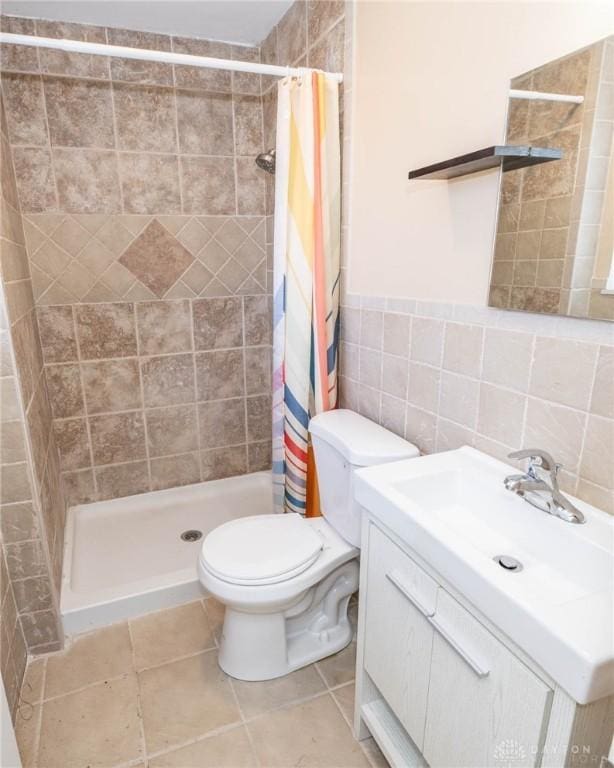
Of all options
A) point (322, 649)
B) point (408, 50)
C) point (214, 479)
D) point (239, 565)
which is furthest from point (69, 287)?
point (322, 649)

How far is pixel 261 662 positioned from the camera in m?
1.54

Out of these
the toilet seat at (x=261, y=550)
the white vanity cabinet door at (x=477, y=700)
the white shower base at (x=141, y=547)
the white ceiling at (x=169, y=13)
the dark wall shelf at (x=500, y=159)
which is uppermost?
the white ceiling at (x=169, y=13)

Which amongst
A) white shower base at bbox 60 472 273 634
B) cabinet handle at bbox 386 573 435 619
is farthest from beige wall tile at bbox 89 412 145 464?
cabinet handle at bbox 386 573 435 619

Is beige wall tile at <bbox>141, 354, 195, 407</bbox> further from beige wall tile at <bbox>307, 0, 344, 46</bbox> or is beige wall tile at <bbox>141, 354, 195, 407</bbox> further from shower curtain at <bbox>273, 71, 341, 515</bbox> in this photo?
beige wall tile at <bbox>307, 0, 344, 46</bbox>

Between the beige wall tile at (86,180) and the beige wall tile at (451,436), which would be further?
the beige wall tile at (86,180)

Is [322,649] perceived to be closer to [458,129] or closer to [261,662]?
[261,662]

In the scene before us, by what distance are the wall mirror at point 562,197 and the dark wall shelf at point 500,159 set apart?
0.05 ft

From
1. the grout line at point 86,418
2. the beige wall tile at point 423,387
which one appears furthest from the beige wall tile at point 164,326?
the beige wall tile at point 423,387

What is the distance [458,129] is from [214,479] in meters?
2.12

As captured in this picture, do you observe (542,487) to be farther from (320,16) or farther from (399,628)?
(320,16)

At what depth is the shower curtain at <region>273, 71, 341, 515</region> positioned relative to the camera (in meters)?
1.63

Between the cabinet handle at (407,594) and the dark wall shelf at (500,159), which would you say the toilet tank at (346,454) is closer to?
the cabinet handle at (407,594)

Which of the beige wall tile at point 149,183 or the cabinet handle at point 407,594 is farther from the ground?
the beige wall tile at point 149,183

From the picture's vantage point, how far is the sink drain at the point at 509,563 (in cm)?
94
